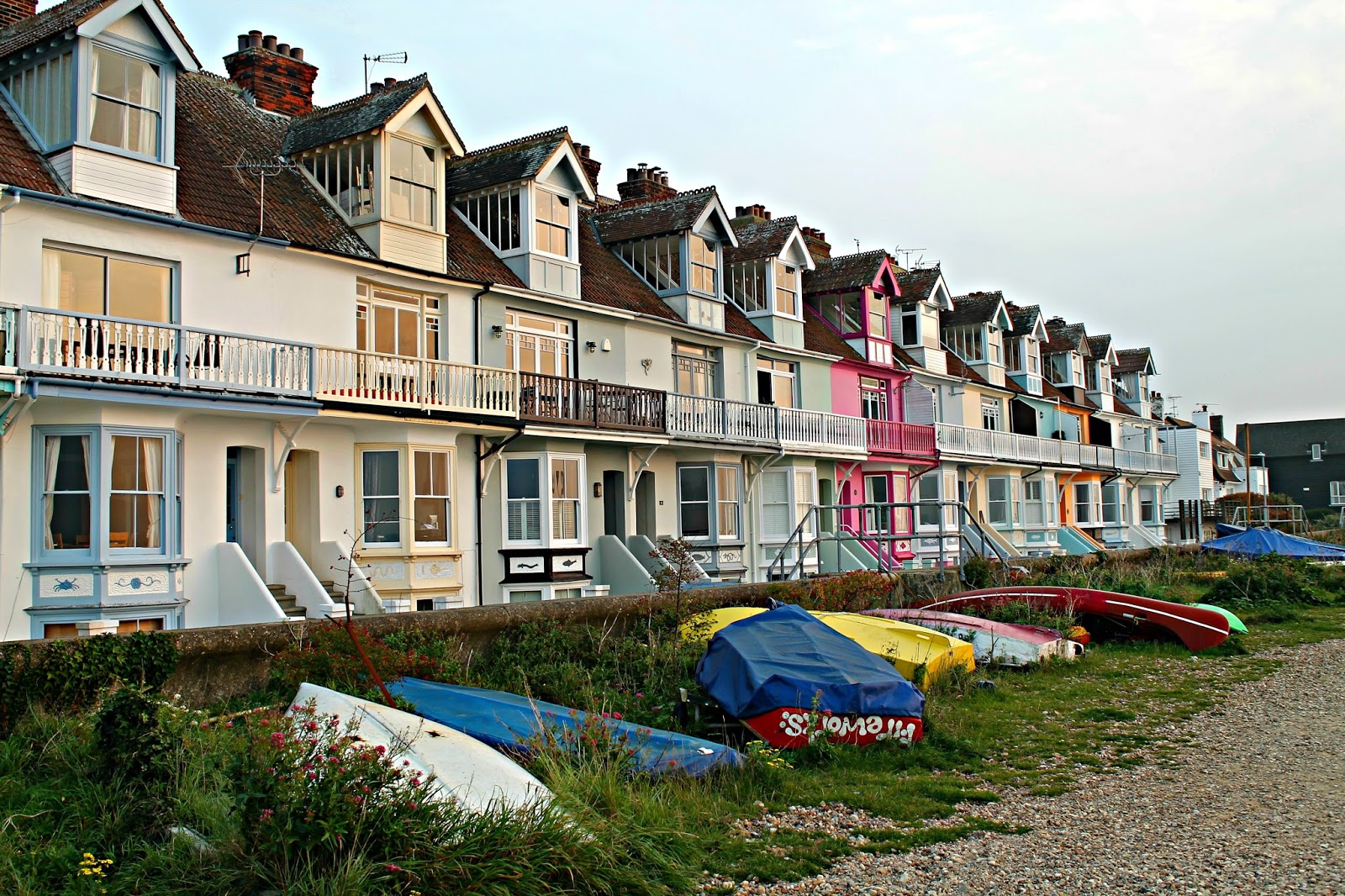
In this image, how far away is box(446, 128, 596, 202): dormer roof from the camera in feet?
79.6

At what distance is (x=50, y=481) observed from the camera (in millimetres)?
15789

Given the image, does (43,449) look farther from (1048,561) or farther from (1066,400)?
(1066,400)

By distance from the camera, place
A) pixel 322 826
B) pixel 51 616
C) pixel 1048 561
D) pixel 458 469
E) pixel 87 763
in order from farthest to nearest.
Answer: pixel 1048 561, pixel 458 469, pixel 51 616, pixel 87 763, pixel 322 826

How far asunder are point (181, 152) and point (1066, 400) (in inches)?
1659

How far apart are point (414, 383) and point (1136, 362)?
5148 cm

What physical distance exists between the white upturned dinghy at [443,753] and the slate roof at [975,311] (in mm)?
37456

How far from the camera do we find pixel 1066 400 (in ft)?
172

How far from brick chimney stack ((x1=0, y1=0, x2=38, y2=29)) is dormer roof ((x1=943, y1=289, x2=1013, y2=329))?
105 feet

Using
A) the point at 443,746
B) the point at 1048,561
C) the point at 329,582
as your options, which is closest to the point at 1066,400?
the point at 1048,561

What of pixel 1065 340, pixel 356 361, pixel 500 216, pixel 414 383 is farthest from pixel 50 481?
pixel 1065 340

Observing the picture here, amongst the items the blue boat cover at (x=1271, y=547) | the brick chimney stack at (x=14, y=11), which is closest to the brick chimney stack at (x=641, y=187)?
the brick chimney stack at (x=14, y=11)

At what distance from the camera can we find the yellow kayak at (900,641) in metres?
15.0

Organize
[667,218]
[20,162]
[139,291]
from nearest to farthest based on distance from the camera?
1. [20,162]
2. [139,291]
3. [667,218]

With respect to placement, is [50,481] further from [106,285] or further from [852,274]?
[852,274]
